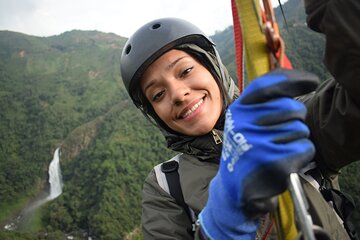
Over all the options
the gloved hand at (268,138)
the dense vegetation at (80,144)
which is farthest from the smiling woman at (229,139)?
the dense vegetation at (80,144)

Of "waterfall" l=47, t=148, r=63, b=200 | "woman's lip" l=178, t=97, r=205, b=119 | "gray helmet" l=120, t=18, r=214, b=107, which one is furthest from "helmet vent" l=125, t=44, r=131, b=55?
"waterfall" l=47, t=148, r=63, b=200

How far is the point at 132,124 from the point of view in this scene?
6944 centimetres

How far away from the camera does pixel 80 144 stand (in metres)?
75.9

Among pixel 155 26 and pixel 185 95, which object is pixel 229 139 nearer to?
pixel 185 95

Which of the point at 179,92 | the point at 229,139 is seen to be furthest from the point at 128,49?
the point at 229,139

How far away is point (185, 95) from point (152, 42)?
703 mm

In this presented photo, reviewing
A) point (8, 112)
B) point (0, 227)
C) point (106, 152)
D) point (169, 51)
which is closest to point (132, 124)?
point (106, 152)

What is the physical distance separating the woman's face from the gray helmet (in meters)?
0.16

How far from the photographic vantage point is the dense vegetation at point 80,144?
179ft

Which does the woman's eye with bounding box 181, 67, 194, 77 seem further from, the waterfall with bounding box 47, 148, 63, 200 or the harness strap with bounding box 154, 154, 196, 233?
the waterfall with bounding box 47, 148, 63, 200

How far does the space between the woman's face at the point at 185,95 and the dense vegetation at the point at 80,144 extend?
3884 cm

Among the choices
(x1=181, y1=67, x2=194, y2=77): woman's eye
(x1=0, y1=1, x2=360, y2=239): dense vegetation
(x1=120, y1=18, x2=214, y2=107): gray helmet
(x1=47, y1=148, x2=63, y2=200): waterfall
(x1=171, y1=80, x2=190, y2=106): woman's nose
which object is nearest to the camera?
(x1=171, y1=80, x2=190, y2=106): woman's nose

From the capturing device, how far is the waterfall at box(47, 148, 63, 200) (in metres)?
69.0

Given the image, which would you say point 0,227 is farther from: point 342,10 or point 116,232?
point 342,10
